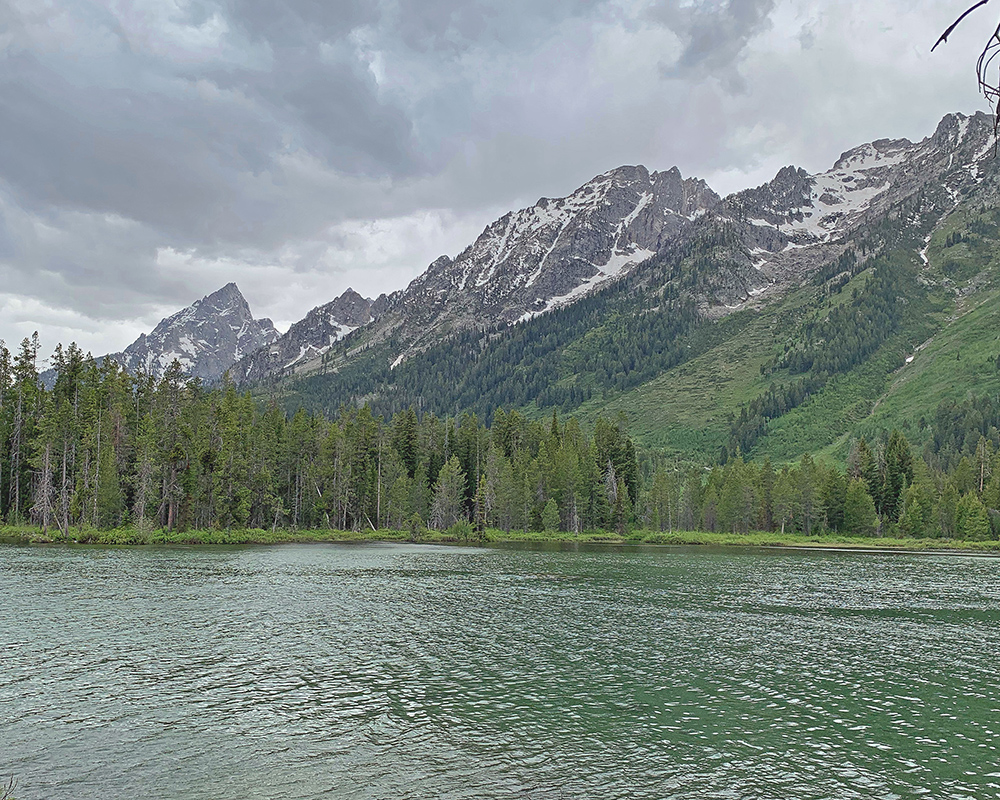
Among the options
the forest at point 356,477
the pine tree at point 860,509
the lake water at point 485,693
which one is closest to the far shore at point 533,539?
the forest at point 356,477

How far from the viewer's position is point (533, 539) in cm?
14675

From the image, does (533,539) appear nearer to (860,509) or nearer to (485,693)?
(860,509)

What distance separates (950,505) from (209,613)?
160m

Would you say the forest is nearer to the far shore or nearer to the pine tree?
the pine tree

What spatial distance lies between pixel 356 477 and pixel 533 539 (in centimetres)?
3785

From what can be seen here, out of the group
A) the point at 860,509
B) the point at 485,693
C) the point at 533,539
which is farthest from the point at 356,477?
the point at 485,693

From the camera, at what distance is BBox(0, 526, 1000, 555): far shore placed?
4107 inches

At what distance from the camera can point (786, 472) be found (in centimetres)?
17175

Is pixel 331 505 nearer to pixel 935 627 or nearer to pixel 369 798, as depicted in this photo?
pixel 935 627

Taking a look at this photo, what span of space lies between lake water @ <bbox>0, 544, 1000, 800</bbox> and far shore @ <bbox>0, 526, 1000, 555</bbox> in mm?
53338

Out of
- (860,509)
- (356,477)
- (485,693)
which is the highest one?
(356,477)

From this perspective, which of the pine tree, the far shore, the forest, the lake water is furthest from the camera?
the pine tree

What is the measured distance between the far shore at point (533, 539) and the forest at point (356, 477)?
2687 mm

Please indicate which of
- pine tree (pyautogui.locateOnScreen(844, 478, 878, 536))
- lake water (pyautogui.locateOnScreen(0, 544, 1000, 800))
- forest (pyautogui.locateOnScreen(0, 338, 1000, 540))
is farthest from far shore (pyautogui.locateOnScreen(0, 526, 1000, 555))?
lake water (pyautogui.locateOnScreen(0, 544, 1000, 800))
